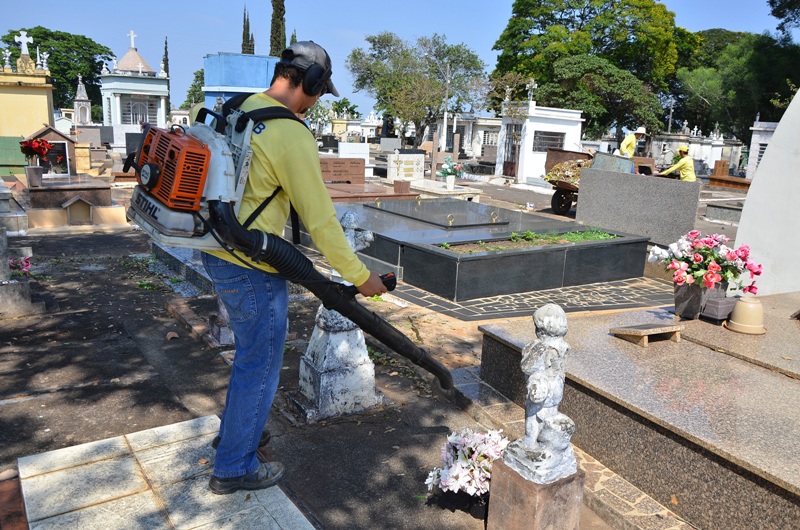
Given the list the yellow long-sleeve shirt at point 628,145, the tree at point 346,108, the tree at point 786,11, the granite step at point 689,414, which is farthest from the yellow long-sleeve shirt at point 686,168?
the tree at point 346,108

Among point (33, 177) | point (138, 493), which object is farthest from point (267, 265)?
point (33, 177)

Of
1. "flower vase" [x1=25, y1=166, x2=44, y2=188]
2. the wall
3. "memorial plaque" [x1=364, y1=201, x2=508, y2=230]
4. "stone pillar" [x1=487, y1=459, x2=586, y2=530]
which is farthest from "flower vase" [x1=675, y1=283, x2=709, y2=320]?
the wall

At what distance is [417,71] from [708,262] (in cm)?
4520

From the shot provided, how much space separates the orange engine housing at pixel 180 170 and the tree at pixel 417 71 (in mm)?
38159

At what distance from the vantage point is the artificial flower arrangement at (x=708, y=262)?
490cm

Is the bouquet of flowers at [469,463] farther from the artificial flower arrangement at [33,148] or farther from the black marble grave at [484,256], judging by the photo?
the artificial flower arrangement at [33,148]

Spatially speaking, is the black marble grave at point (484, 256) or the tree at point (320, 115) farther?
the tree at point (320, 115)

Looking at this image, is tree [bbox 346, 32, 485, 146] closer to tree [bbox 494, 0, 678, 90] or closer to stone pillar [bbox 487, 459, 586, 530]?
tree [bbox 494, 0, 678, 90]

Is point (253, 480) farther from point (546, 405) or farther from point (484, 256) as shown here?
point (484, 256)

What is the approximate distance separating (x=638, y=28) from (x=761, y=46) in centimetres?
684

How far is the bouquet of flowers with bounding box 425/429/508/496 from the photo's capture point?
304 cm

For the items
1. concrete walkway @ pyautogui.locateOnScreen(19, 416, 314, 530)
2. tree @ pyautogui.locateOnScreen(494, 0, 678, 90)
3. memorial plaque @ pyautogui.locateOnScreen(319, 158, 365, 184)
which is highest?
tree @ pyautogui.locateOnScreen(494, 0, 678, 90)

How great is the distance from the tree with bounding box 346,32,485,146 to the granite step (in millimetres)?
36463

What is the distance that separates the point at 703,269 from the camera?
4961 millimetres
